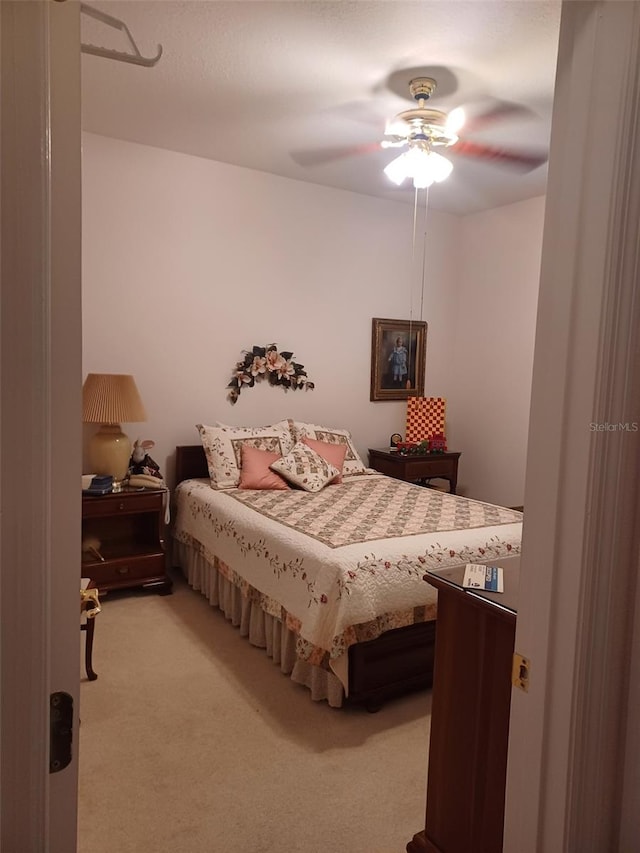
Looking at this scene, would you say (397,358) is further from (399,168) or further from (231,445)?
(399,168)

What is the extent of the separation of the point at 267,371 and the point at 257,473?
951mm

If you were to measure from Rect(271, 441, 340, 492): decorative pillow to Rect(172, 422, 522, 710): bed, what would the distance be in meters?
0.18

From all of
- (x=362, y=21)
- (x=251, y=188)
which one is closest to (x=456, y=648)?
(x=362, y=21)

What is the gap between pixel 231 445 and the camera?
408 cm

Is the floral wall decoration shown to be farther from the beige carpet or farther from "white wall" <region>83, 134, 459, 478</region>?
the beige carpet

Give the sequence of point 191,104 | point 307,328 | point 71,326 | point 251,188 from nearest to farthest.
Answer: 1. point 71,326
2. point 191,104
3. point 251,188
4. point 307,328

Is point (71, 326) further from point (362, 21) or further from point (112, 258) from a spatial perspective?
point (112, 258)

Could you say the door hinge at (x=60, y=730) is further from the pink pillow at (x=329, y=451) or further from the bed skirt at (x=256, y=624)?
the pink pillow at (x=329, y=451)

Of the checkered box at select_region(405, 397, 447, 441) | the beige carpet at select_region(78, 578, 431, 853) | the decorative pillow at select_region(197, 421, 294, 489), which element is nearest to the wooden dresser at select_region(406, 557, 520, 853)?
the beige carpet at select_region(78, 578, 431, 853)

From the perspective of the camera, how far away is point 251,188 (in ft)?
14.3

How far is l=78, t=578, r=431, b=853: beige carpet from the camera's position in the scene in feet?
6.14

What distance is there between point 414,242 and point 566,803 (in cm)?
485

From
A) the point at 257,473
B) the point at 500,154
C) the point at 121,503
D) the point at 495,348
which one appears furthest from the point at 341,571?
→ the point at 495,348

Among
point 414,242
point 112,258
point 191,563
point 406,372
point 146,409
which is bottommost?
point 191,563
